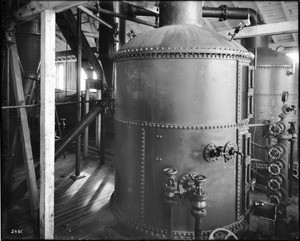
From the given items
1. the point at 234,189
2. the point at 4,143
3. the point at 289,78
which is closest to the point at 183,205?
the point at 234,189

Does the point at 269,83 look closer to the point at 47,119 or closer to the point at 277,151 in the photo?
the point at 277,151

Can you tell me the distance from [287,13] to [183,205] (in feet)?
25.0

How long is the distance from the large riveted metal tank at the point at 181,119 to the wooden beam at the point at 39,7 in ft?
3.71

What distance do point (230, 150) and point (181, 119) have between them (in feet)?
3.10

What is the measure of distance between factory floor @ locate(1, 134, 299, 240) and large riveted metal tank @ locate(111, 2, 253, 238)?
43 centimetres

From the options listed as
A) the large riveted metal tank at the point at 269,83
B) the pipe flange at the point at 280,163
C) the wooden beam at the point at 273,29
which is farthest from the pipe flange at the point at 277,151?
the wooden beam at the point at 273,29

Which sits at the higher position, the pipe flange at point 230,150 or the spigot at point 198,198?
the pipe flange at point 230,150

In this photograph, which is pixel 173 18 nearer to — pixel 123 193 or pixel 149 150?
pixel 149 150

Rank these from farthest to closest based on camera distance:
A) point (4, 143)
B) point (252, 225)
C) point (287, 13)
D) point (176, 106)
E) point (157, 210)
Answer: point (287, 13), point (4, 143), point (252, 225), point (157, 210), point (176, 106)

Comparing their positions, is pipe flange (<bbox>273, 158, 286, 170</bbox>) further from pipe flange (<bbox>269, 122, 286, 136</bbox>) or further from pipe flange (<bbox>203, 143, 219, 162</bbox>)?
pipe flange (<bbox>203, 143, 219, 162</bbox>)

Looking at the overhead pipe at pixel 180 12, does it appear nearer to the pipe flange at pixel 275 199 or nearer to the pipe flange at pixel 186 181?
the pipe flange at pixel 186 181

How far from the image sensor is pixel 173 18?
4.55m

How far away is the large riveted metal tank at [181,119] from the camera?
12.6ft

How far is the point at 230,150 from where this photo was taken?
406 centimetres
